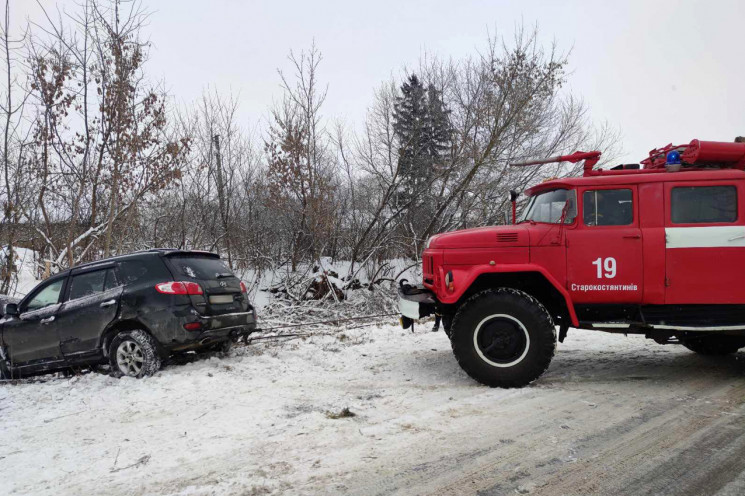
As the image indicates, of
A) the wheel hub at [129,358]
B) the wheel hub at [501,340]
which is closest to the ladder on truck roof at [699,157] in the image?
the wheel hub at [501,340]

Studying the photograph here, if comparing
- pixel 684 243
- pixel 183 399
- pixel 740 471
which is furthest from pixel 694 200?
pixel 183 399

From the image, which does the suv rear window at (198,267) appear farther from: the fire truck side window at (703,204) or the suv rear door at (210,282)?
the fire truck side window at (703,204)

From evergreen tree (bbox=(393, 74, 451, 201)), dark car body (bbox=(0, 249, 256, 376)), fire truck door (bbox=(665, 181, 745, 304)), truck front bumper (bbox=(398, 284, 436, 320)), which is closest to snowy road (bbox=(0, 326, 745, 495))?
dark car body (bbox=(0, 249, 256, 376))

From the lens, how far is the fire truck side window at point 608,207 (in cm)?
487

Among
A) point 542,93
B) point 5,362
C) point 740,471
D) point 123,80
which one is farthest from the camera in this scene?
point 542,93

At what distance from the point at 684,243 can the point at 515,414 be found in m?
2.67

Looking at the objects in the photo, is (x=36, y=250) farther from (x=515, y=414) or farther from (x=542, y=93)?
(x=542, y=93)

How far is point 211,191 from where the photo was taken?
1472cm

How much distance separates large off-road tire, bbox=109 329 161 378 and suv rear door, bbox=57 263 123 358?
0.31 metres

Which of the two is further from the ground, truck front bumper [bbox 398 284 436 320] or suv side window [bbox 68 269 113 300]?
suv side window [bbox 68 269 113 300]

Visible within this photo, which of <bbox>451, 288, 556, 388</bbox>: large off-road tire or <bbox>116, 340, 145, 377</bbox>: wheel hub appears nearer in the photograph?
<bbox>451, 288, 556, 388</bbox>: large off-road tire

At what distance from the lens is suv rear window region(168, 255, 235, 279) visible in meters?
5.95

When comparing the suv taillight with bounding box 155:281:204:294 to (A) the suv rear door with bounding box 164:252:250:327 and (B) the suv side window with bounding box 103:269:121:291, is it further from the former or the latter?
(B) the suv side window with bounding box 103:269:121:291

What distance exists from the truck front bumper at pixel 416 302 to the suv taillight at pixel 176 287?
2728mm
